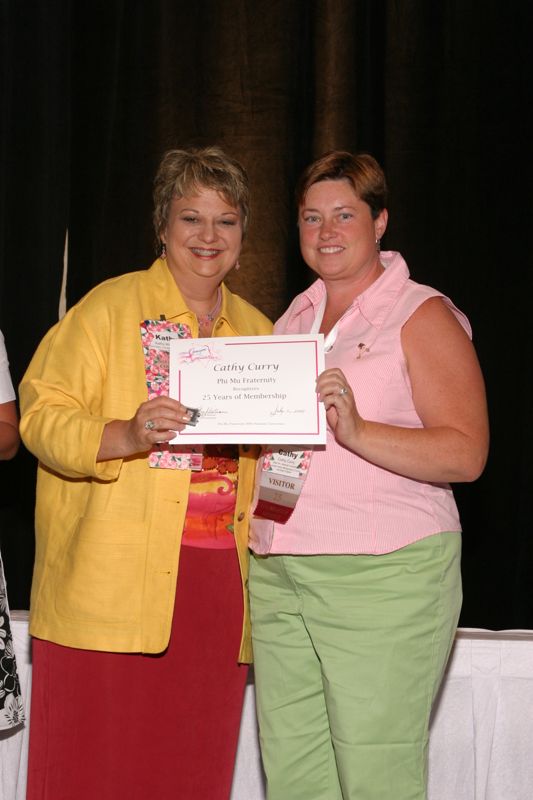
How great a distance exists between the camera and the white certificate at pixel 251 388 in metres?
1.86

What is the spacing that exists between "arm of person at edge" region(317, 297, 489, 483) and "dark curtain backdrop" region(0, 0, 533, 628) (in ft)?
3.83

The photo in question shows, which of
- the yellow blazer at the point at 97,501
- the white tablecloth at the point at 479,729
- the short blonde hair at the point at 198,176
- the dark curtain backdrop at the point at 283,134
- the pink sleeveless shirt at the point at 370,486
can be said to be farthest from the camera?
the dark curtain backdrop at the point at 283,134

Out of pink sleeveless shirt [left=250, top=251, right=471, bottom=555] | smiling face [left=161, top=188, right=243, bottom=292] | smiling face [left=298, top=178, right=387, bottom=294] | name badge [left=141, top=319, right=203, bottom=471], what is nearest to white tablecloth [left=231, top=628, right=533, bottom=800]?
pink sleeveless shirt [left=250, top=251, right=471, bottom=555]

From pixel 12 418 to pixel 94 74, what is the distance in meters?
1.39

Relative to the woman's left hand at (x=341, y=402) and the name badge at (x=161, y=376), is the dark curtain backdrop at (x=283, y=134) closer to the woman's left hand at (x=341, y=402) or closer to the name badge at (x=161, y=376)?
the name badge at (x=161, y=376)

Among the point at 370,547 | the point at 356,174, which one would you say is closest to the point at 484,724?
the point at 370,547

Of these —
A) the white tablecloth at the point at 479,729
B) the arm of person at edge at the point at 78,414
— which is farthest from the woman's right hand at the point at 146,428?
the white tablecloth at the point at 479,729

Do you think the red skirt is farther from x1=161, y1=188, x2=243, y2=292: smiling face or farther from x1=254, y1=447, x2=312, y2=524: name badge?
x1=161, y1=188, x2=243, y2=292: smiling face

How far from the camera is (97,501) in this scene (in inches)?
81.0

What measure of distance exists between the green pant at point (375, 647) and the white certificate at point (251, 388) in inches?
12.5

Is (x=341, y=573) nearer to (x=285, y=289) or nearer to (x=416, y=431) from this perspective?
(x=416, y=431)

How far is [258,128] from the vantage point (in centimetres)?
308

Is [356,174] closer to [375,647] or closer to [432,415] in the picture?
[432,415]

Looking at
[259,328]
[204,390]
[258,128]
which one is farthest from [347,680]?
[258,128]
